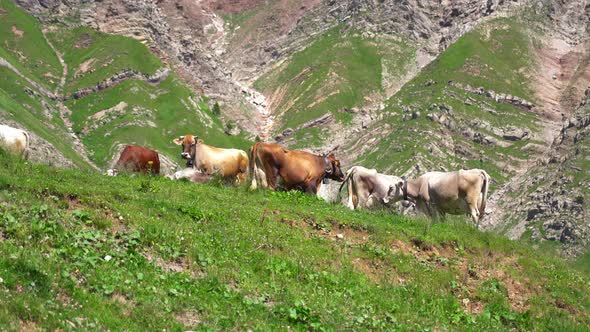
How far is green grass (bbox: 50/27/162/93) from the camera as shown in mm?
163125

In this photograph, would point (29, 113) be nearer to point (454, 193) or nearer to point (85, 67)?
point (85, 67)

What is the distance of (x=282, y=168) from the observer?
24734mm

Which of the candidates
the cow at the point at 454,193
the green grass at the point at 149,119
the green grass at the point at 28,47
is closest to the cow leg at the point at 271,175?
the cow at the point at 454,193

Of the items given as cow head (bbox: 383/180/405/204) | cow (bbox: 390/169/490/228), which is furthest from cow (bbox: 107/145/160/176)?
cow (bbox: 390/169/490/228)

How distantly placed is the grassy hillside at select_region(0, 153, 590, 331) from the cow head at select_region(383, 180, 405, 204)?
22.4ft

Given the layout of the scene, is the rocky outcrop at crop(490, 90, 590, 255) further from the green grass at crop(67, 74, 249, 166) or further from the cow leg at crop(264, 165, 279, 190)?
the cow leg at crop(264, 165, 279, 190)

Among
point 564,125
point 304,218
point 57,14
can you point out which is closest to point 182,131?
point 57,14

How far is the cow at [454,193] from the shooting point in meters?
25.2

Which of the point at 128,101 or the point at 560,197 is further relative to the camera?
the point at 128,101

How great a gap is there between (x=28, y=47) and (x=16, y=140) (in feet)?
510

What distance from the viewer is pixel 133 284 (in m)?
11.1

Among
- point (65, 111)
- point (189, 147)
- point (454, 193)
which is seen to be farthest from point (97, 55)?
point (454, 193)

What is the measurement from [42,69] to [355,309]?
168 meters

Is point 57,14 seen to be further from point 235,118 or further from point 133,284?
point 133,284
